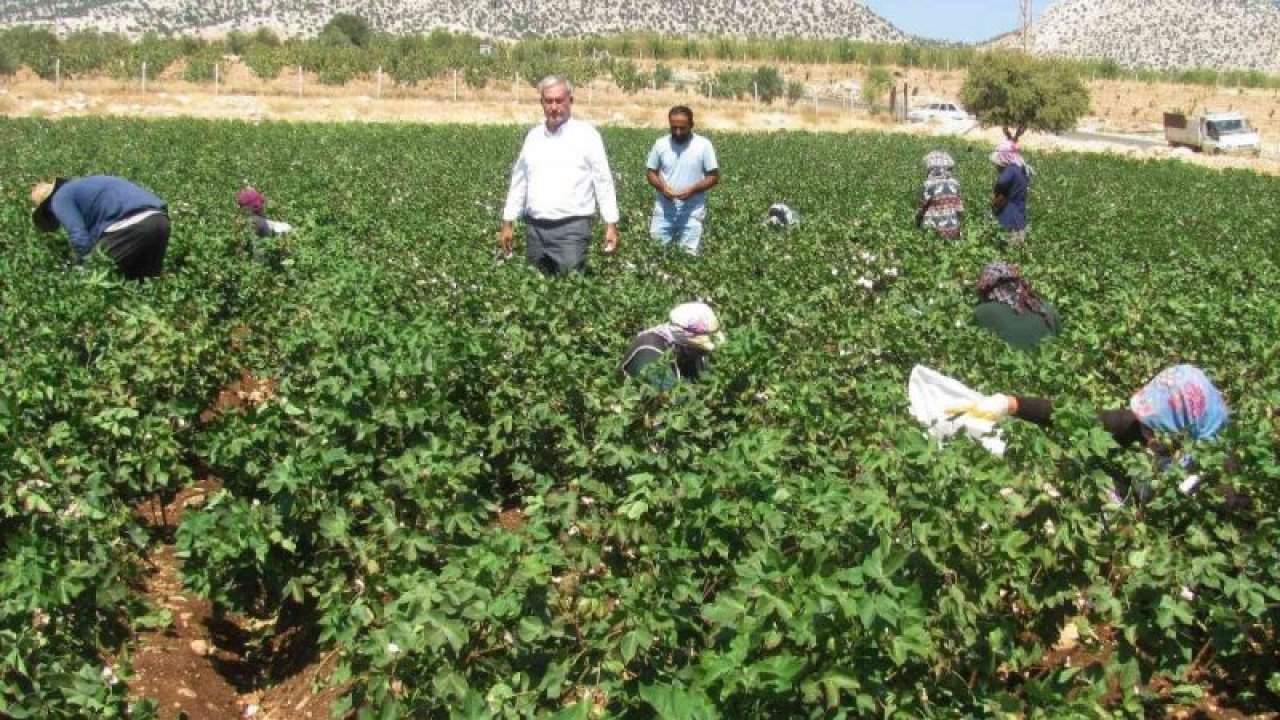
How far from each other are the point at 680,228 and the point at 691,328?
376 cm

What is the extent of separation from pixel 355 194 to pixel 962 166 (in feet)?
42.8

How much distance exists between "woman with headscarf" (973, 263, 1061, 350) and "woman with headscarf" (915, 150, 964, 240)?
3.41m

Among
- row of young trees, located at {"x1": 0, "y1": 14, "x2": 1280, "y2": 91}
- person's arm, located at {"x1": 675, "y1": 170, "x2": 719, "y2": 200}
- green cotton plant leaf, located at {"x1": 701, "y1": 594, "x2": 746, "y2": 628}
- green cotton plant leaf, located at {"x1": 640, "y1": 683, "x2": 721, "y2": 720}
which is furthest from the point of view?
row of young trees, located at {"x1": 0, "y1": 14, "x2": 1280, "y2": 91}

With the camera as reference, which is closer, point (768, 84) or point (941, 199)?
point (941, 199)

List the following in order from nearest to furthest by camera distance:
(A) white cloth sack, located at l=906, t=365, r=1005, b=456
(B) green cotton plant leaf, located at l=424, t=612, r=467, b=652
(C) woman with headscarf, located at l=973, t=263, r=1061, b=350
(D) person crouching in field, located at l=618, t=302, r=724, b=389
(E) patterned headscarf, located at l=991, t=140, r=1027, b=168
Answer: (B) green cotton plant leaf, located at l=424, t=612, r=467, b=652 < (A) white cloth sack, located at l=906, t=365, r=1005, b=456 < (D) person crouching in field, located at l=618, t=302, r=724, b=389 < (C) woman with headscarf, located at l=973, t=263, r=1061, b=350 < (E) patterned headscarf, located at l=991, t=140, r=1027, b=168

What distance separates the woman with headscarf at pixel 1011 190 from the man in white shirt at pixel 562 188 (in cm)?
410

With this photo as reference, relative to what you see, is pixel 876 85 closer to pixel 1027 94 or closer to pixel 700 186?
pixel 1027 94

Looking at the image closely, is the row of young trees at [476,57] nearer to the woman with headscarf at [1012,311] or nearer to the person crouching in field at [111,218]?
the person crouching in field at [111,218]

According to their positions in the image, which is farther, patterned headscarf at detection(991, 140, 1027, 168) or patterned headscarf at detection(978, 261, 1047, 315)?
patterned headscarf at detection(991, 140, 1027, 168)

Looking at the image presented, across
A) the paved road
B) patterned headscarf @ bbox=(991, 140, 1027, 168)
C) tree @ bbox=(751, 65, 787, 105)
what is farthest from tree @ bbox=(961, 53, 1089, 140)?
patterned headscarf @ bbox=(991, 140, 1027, 168)

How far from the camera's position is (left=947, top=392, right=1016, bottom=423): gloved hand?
4965mm

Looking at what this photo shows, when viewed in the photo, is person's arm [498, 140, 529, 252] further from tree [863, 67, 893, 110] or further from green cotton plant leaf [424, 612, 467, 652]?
tree [863, 67, 893, 110]

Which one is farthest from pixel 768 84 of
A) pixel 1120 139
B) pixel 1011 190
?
pixel 1011 190

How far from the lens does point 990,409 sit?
5023mm
